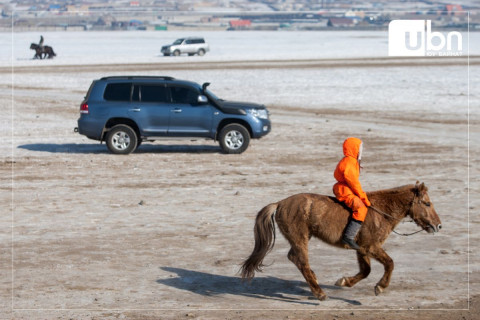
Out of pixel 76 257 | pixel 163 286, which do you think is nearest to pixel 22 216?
pixel 76 257

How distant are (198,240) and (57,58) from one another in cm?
5662

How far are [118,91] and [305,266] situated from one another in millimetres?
13610

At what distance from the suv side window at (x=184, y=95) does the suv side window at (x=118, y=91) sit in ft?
3.79

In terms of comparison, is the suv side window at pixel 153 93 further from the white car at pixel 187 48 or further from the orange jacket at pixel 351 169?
the white car at pixel 187 48

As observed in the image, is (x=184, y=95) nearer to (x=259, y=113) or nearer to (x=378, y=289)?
(x=259, y=113)

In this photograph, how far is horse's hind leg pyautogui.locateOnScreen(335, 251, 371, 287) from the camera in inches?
392

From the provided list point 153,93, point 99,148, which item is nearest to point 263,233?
point 153,93

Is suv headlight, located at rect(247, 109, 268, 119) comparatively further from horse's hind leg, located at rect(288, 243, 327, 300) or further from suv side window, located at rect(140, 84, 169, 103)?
horse's hind leg, located at rect(288, 243, 327, 300)

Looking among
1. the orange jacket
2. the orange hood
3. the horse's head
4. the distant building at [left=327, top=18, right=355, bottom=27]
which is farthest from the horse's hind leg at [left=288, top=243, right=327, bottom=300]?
the distant building at [left=327, top=18, right=355, bottom=27]

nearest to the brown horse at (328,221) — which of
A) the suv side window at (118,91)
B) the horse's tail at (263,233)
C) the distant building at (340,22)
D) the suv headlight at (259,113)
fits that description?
the horse's tail at (263,233)

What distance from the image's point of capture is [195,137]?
72.6 feet

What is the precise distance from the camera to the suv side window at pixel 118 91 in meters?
22.2

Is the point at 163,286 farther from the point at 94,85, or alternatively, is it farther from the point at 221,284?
the point at 94,85

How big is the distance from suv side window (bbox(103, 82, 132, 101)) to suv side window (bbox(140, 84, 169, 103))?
37 centimetres
